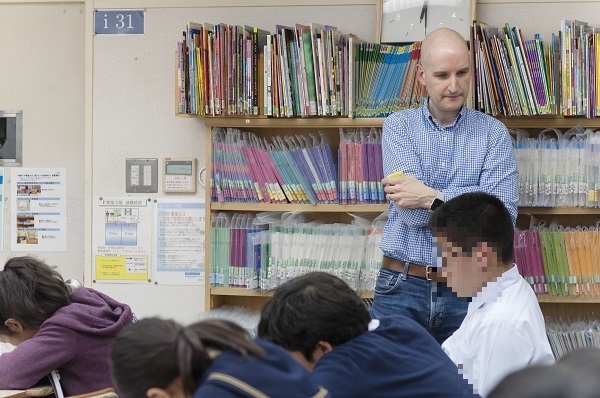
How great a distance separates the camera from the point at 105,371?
2.98m

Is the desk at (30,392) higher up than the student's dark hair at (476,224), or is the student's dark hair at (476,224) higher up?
the student's dark hair at (476,224)

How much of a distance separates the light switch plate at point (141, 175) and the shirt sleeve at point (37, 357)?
1.53 m

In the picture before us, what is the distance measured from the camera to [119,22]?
4.33m

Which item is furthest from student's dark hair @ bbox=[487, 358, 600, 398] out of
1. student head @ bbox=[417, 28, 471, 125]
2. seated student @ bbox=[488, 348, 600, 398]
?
student head @ bbox=[417, 28, 471, 125]

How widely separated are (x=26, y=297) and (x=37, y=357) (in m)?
0.21

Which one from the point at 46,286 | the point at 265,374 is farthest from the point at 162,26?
the point at 265,374

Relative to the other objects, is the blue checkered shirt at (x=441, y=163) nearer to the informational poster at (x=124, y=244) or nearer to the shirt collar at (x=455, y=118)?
the shirt collar at (x=455, y=118)

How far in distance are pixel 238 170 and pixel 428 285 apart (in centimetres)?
117

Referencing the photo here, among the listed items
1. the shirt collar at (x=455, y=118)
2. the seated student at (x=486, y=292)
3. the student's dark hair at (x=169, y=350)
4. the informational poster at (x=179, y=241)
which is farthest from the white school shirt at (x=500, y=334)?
the informational poster at (x=179, y=241)

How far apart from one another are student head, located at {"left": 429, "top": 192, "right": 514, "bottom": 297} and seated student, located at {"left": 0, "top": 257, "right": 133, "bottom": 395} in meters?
1.19

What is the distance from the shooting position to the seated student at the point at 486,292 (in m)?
2.19

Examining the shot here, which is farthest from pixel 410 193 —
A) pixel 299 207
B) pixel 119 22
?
pixel 119 22

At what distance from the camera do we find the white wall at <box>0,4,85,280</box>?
466 cm

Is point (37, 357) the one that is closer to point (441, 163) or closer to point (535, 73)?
point (441, 163)
